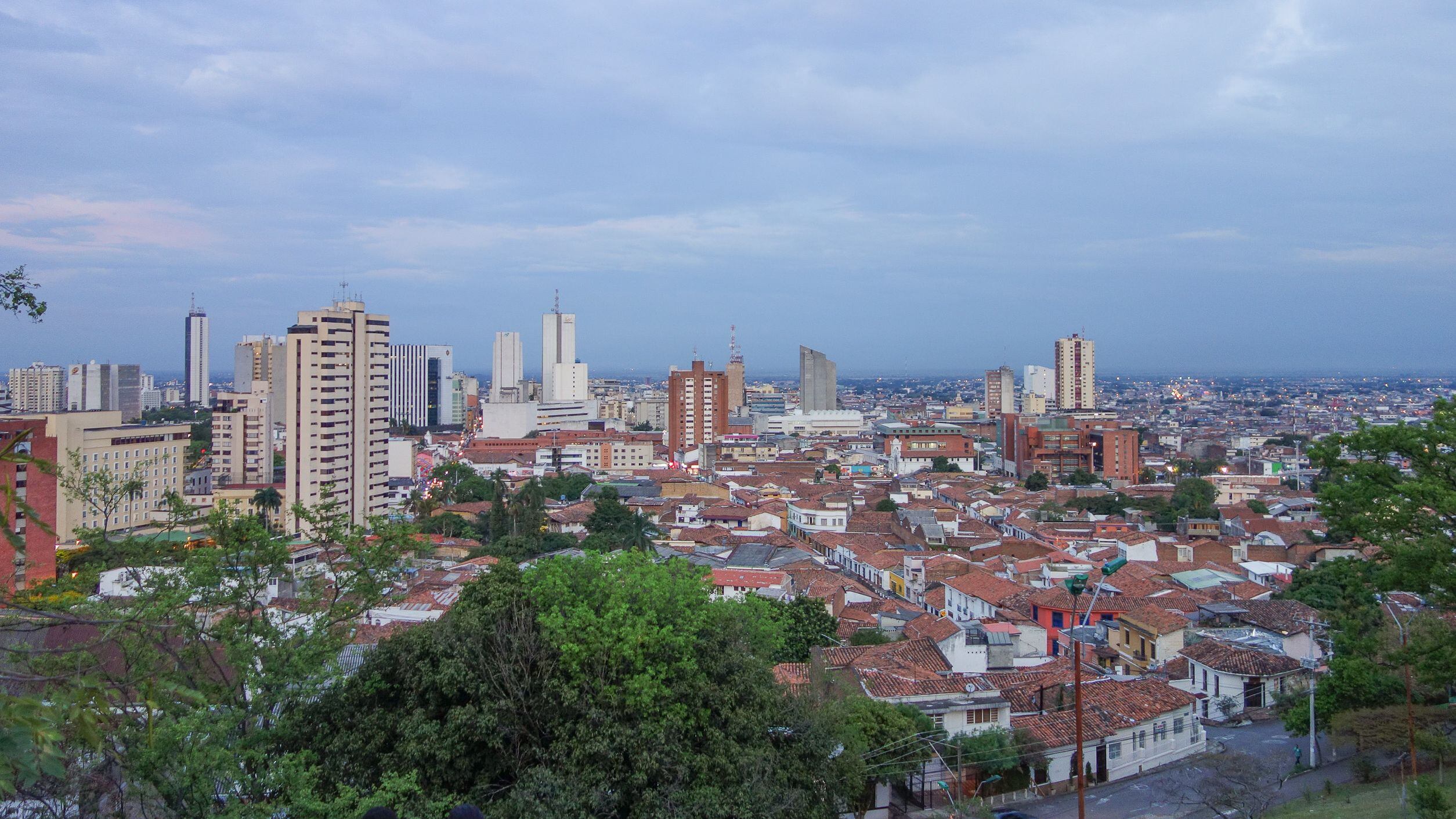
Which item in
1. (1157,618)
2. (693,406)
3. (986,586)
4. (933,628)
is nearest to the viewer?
(933,628)

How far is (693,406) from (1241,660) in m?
43.8

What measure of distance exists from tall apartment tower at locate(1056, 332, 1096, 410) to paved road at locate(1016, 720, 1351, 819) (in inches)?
2949

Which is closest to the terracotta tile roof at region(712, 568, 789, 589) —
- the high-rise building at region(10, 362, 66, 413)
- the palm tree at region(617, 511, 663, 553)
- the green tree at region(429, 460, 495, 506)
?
the palm tree at region(617, 511, 663, 553)

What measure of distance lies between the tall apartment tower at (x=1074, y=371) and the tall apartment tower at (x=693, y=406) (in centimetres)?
3881

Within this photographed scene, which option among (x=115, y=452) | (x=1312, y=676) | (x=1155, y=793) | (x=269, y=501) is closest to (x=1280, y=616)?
(x=1312, y=676)

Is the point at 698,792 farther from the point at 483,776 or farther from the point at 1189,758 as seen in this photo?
the point at 1189,758

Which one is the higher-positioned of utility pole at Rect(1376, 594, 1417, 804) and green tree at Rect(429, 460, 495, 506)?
utility pole at Rect(1376, 594, 1417, 804)

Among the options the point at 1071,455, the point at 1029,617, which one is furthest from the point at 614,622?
the point at 1071,455

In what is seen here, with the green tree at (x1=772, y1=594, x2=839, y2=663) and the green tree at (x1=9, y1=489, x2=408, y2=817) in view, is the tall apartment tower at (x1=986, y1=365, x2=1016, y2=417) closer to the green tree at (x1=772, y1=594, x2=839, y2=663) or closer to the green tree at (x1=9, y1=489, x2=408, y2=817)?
the green tree at (x1=772, y1=594, x2=839, y2=663)

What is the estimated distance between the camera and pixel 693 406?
55.6 m

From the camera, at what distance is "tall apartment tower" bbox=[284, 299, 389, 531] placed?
27625 mm

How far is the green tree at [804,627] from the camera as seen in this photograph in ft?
44.2

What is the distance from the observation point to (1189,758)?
35.9 feet

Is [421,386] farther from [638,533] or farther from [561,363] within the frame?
[638,533]
